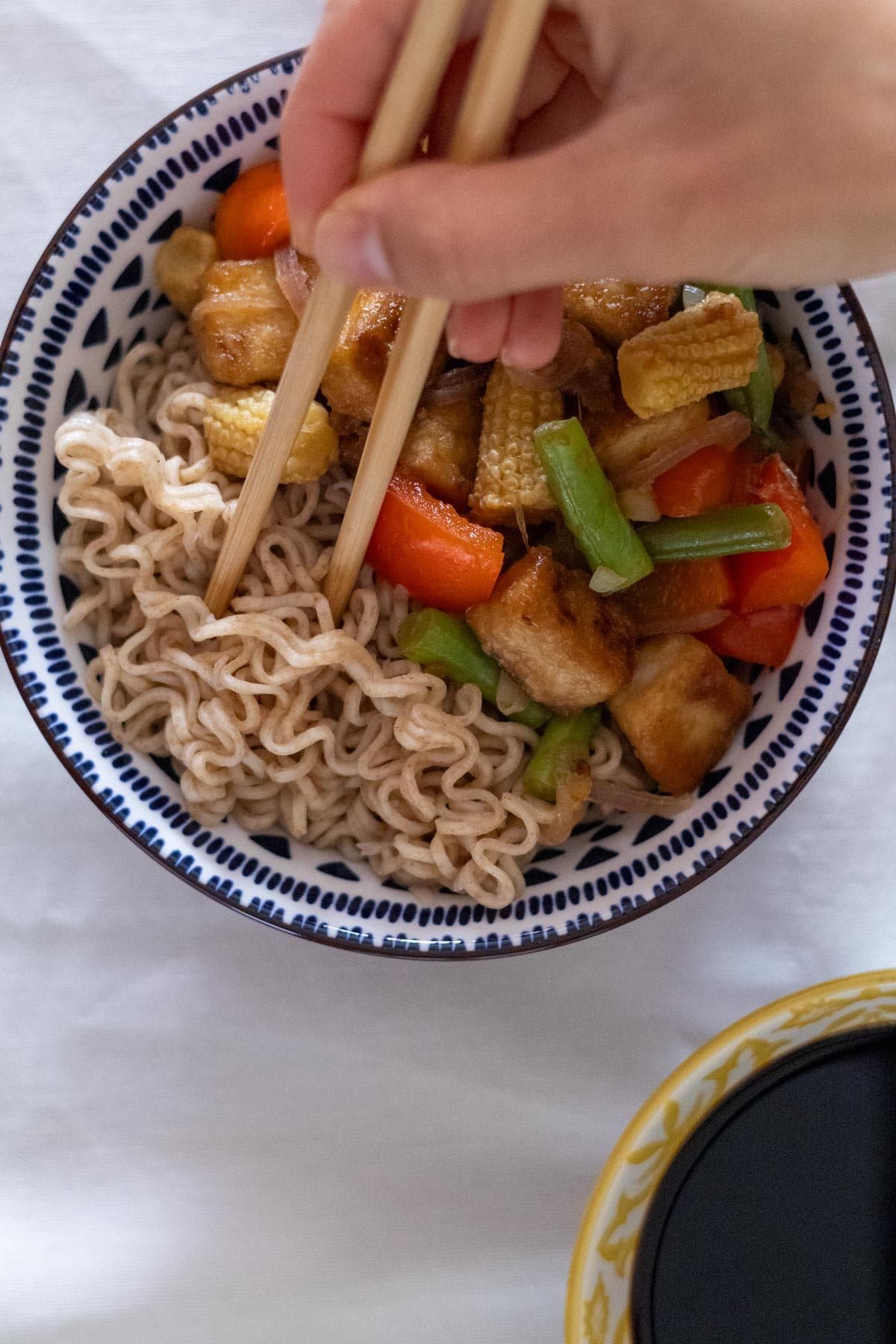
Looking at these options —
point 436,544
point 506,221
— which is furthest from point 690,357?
point 506,221

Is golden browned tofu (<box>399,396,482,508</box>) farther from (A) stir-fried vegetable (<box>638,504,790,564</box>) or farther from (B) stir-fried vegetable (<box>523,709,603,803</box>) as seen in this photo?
(B) stir-fried vegetable (<box>523,709,603,803</box>)

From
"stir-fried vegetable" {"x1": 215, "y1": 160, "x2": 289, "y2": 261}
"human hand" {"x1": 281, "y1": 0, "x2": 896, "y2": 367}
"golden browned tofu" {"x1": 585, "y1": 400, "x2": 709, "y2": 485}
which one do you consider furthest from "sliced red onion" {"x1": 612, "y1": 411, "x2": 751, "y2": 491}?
"stir-fried vegetable" {"x1": 215, "y1": 160, "x2": 289, "y2": 261}

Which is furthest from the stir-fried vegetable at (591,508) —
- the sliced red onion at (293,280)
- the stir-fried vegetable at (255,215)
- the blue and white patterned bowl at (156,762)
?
the stir-fried vegetable at (255,215)

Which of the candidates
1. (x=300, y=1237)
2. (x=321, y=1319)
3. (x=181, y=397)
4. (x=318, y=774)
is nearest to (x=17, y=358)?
(x=181, y=397)

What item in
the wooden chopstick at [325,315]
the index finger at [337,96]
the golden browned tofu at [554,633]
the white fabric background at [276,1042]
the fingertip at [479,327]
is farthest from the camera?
the white fabric background at [276,1042]

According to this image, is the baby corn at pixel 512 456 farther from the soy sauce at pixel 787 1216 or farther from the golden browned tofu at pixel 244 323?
the soy sauce at pixel 787 1216

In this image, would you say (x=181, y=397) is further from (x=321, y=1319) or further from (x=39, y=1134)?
(x=321, y=1319)
